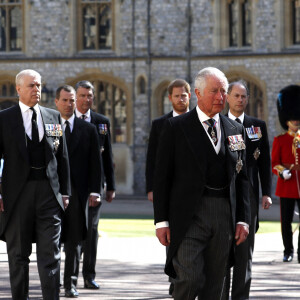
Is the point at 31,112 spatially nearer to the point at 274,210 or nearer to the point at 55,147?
the point at 55,147

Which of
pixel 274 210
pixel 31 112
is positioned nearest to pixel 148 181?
pixel 31 112

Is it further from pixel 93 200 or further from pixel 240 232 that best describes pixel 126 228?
pixel 240 232

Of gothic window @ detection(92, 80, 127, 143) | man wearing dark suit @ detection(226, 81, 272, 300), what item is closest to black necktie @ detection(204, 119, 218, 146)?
man wearing dark suit @ detection(226, 81, 272, 300)

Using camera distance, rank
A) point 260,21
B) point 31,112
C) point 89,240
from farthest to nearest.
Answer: point 260,21, point 89,240, point 31,112

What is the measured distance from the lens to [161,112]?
30672 mm

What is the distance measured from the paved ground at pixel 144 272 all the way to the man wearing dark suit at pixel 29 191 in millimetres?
1258

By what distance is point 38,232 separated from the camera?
7.73m

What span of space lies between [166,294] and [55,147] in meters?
2.09

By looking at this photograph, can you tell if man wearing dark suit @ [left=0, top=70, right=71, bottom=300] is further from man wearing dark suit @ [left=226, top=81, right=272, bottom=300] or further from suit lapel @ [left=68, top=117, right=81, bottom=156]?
man wearing dark suit @ [left=226, top=81, right=272, bottom=300]

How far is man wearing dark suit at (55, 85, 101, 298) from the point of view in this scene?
30.1 feet

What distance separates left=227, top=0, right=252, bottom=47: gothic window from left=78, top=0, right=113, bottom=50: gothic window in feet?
12.1

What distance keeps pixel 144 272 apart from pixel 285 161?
8.85 feet

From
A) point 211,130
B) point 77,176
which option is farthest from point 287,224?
point 211,130

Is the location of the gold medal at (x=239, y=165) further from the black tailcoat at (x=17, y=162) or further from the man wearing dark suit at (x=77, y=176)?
the man wearing dark suit at (x=77, y=176)
